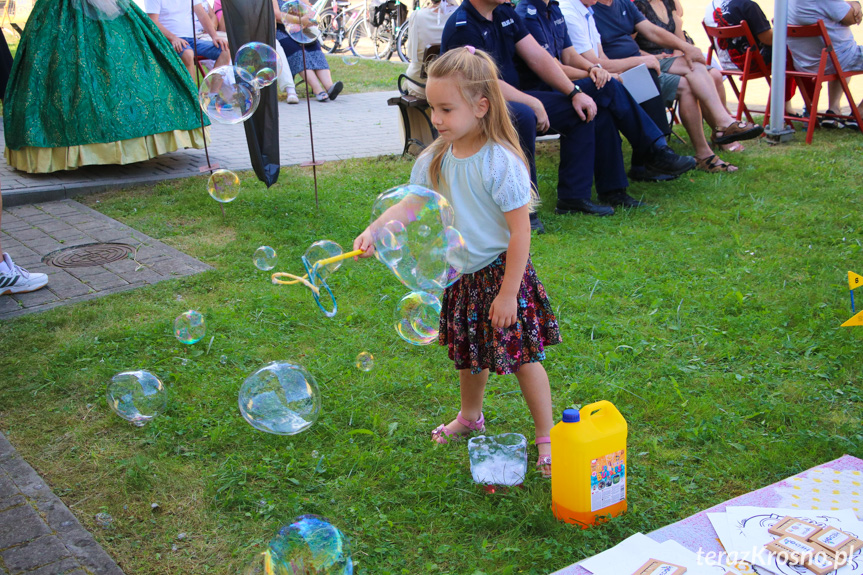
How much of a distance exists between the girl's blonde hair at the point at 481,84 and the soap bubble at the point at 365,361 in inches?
47.9

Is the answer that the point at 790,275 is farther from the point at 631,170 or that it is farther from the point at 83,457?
the point at 83,457

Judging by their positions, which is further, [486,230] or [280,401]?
[280,401]

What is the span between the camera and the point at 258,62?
5082 millimetres

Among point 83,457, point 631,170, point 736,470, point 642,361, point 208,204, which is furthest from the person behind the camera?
point 631,170

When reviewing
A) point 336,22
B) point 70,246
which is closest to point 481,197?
point 70,246

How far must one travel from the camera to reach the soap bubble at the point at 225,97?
15.8 ft

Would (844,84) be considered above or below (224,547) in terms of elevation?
above

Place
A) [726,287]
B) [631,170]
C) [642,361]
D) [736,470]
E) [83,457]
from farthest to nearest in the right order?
[631,170], [726,287], [642,361], [83,457], [736,470]

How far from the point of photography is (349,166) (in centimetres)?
722

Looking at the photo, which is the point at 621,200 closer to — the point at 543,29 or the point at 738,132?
the point at 543,29

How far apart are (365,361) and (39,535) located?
1510mm

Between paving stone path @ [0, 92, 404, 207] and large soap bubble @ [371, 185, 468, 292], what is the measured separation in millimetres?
4945

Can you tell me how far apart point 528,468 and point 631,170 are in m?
4.45

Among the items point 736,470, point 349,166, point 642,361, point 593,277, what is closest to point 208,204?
point 349,166
